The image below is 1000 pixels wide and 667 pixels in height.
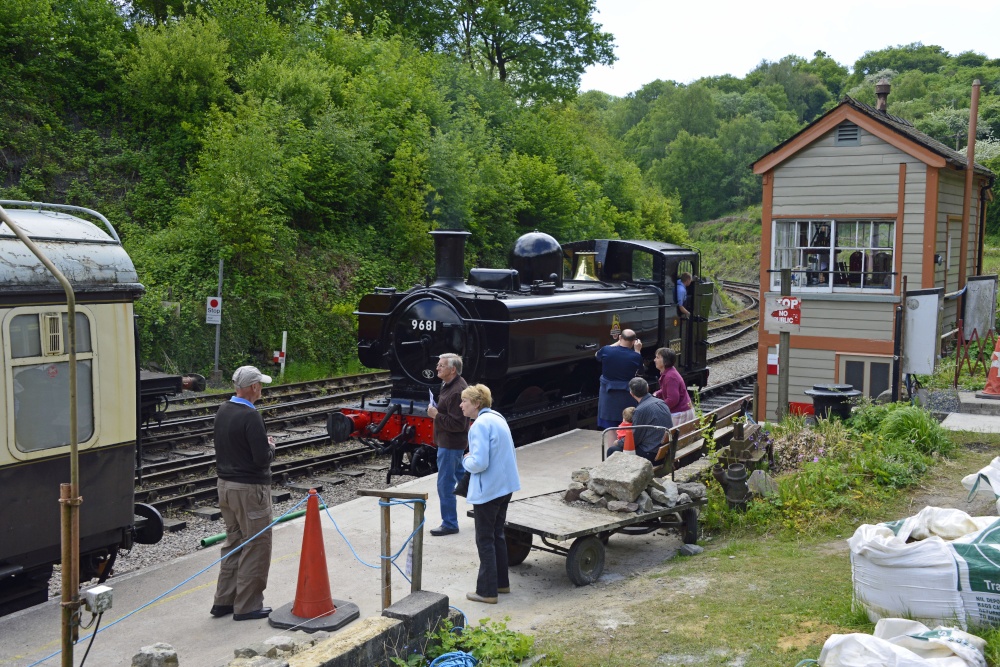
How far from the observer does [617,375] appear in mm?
9367

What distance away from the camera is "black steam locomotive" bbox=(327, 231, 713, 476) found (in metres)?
10.3

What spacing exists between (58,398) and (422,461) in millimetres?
5030

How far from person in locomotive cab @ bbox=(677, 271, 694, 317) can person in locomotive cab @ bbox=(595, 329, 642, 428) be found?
18.9 ft

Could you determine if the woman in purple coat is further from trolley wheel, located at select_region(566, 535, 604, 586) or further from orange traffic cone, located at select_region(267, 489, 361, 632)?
orange traffic cone, located at select_region(267, 489, 361, 632)

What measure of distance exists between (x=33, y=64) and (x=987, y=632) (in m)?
22.4

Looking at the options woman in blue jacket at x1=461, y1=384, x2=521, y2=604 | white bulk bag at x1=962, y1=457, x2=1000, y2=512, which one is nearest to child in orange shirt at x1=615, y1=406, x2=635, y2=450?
woman in blue jacket at x1=461, y1=384, x2=521, y2=604

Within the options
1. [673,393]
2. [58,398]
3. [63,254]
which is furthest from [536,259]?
[58,398]

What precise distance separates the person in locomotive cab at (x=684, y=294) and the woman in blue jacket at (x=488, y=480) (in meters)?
9.51

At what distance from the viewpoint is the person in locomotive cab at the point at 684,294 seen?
593 inches

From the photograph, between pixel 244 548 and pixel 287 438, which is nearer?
pixel 244 548

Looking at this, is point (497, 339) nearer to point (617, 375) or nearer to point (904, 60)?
point (617, 375)

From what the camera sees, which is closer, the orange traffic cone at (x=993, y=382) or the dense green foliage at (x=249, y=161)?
the orange traffic cone at (x=993, y=382)

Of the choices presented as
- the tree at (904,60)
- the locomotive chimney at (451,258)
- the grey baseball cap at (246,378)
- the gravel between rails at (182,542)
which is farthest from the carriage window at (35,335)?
the tree at (904,60)

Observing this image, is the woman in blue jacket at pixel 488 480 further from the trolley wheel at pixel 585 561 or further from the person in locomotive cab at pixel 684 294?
the person in locomotive cab at pixel 684 294
